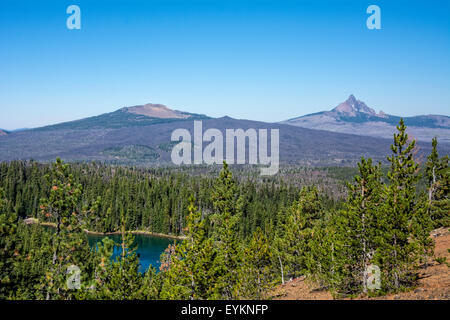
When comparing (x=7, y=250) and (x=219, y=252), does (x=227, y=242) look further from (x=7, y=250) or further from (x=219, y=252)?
(x=7, y=250)

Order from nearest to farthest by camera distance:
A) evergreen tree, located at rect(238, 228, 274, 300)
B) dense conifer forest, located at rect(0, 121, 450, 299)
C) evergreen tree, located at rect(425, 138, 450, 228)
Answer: dense conifer forest, located at rect(0, 121, 450, 299), evergreen tree, located at rect(238, 228, 274, 300), evergreen tree, located at rect(425, 138, 450, 228)

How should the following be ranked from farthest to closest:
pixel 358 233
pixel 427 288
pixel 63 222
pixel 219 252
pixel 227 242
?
pixel 227 242
pixel 219 252
pixel 358 233
pixel 63 222
pixel 427 288

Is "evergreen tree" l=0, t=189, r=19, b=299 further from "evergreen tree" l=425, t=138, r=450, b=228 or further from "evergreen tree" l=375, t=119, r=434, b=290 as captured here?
"evergreen tree" l=425, t=138, r=450, b=228

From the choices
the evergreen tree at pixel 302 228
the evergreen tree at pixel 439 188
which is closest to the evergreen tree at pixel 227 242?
the evergreen tree at pixel 302 228

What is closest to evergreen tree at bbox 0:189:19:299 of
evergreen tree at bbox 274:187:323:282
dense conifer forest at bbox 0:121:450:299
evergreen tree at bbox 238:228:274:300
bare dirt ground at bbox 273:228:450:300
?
dense conifer forest at bbox 0:121:450:299

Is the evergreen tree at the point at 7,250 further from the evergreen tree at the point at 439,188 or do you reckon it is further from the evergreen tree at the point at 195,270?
the evergreen tree at the point at 439,188

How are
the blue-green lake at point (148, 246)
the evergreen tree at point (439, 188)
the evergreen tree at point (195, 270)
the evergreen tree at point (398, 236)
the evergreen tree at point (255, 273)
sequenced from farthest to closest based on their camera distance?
the blue-green lake at point (148, 246) < the evergreen tree at point (439, 188) < the evergreen tree at point (255, 273) < the evergreen tree at point (398, 236) < the evergreen tree at point (195, 270)

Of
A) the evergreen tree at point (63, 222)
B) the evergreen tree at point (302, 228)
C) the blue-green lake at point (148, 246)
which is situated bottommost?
the blue-green lake at point (148, 246)

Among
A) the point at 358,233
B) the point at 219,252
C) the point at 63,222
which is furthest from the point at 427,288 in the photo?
the point at 63,222

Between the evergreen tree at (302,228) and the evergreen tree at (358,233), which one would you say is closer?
the evergreen tree at (358,233)

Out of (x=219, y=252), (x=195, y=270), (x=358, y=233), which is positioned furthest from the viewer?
(x=219, y=252)

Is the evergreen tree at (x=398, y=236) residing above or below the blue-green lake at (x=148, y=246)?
above

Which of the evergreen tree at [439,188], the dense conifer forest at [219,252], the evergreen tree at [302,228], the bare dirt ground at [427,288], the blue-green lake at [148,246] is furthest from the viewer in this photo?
the blue-green lake at [148,246]

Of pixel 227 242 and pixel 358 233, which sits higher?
pixel 358 233
